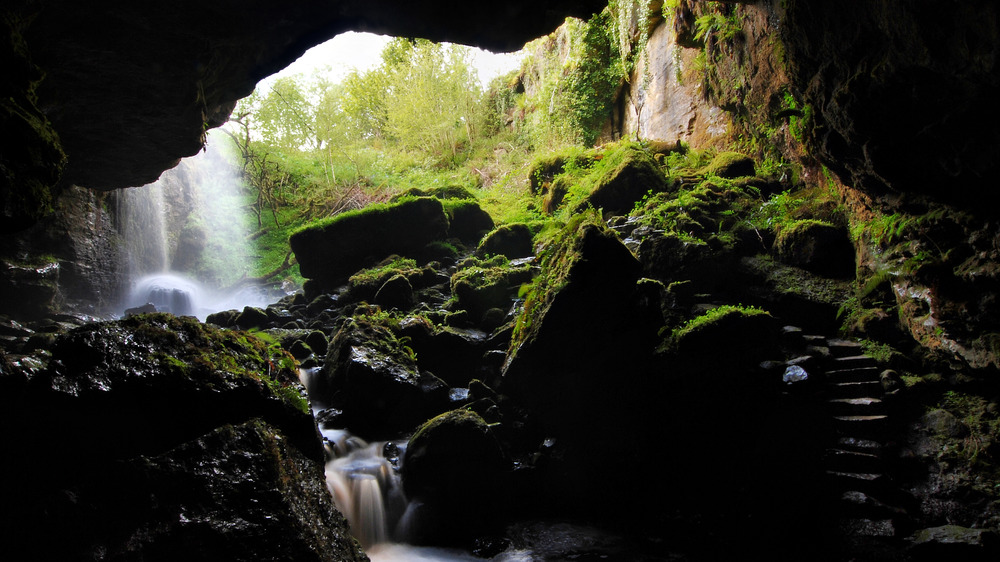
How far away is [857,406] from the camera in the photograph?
187 inches

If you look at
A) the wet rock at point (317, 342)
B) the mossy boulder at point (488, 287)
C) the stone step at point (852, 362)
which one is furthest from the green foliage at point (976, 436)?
the wet rock at point (317, 342)

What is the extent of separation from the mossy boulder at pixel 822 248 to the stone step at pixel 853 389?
1.83m

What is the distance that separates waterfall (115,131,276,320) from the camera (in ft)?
40.2

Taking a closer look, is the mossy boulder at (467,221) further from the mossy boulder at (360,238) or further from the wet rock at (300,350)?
the wet rock at (300,350)

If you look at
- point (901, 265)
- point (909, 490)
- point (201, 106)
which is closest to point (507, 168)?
point (201, 106)

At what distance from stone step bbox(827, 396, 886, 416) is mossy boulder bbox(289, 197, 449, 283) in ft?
29.3

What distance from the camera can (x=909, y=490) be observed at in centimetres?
425

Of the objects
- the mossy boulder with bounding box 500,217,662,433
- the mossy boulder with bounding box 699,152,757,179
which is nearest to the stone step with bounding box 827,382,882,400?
the mossy boulder with bounding box 500,217,662,433

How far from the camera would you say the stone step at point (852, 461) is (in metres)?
4.36

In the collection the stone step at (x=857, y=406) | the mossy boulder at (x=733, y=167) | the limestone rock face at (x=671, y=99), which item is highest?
the limestone rock face at (x=671, y=99)

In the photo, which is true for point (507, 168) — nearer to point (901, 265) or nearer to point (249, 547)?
point (901, 265)

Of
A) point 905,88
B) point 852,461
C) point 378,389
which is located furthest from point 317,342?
point 905,88

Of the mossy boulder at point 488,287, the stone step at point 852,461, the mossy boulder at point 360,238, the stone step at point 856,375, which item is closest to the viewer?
the stone step at point 852,461

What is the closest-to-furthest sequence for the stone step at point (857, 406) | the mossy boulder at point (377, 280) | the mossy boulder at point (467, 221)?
1. the stone step at point (857, 406)
2. the mossy boulder at point (377, 280)
3. the mossy boulder at point (467, 221)
